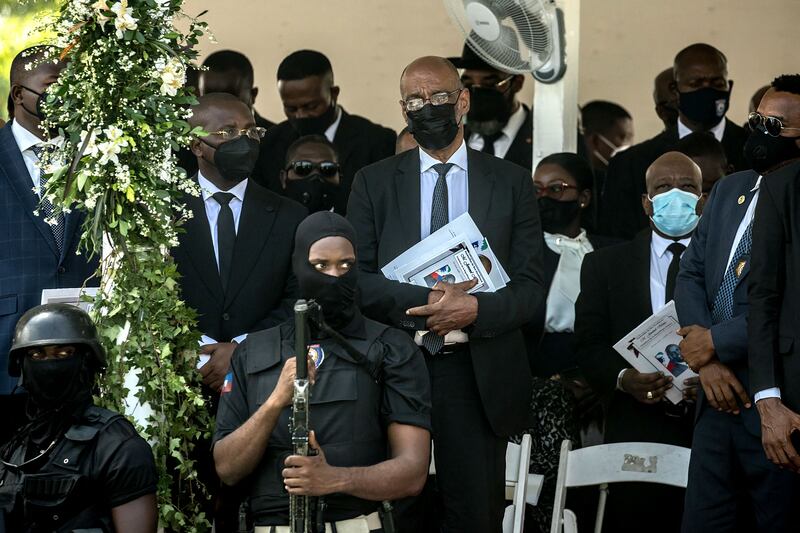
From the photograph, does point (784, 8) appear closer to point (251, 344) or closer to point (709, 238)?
point (709, 238)

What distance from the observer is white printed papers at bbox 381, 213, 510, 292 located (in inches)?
237

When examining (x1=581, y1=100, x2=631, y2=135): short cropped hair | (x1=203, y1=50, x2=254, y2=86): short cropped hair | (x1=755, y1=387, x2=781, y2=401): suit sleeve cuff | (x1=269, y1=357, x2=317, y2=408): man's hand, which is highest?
(x1=203, y1=50, x2=254, y2=86): short cropped hair

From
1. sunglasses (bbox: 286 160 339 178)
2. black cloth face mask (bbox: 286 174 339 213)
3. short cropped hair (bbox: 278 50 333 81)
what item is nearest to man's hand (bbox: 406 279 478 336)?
black cloth face mask (bbox: 286 174 339 213)

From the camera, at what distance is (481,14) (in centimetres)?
733

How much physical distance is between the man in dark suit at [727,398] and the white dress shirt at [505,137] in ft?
9.83

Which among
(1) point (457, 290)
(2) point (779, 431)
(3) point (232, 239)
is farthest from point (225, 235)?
(2) point (779, 431)

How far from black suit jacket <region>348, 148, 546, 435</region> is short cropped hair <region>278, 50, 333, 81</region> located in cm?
252

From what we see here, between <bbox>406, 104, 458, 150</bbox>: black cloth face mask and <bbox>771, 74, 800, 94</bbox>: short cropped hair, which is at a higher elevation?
<bbox>771, 74, 800, 94</bbox>: short cropped hair

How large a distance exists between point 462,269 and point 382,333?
86 centimetres

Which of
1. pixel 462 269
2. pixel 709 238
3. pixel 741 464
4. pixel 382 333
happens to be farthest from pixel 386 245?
pixel 741 464

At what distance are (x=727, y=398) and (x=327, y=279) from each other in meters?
1.72

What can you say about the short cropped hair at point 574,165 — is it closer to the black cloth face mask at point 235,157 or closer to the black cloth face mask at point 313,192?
the black cloth face mask at point 313,192

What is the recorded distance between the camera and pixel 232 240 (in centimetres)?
661

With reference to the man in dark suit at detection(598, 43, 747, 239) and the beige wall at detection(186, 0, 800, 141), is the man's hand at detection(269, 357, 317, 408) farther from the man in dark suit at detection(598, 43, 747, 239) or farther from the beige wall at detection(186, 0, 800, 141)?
the beige wall at detection(186, 0, 800, 141)
